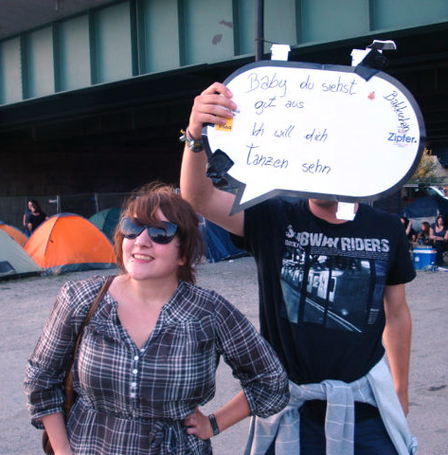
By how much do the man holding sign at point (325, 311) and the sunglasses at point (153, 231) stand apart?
27 cm

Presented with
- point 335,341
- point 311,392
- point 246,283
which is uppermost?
point 335,341

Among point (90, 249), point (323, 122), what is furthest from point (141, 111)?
point (323, 122)

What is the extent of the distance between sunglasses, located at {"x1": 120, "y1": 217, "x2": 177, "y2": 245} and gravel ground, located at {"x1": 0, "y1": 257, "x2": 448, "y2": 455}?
2.59m

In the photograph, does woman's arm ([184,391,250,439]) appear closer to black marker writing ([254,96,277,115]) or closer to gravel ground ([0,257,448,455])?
black marker writing ([254,96,277,115])

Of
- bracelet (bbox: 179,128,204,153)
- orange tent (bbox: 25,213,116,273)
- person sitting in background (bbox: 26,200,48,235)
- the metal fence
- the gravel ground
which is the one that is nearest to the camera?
bracelet (bbox: 179,128,204,153)

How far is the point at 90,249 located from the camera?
13945 millimetres

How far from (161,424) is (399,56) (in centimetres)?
1259

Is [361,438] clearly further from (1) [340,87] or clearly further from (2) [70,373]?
(1) [340,87]

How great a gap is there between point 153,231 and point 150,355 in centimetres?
40

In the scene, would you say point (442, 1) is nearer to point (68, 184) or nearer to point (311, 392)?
point (311, 392)

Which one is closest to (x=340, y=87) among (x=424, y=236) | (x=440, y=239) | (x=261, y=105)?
(x=261, y=105)

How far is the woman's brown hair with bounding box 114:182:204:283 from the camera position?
2.07 m

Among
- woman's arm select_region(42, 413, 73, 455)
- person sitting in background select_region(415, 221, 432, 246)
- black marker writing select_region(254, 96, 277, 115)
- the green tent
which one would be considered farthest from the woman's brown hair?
person sitting in background select_region(415, 221, 432, 246)

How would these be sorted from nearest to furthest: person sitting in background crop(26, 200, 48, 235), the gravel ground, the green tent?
the gravel ground, the green tent, person sitting in background crop(26, 200, 48, 235)
